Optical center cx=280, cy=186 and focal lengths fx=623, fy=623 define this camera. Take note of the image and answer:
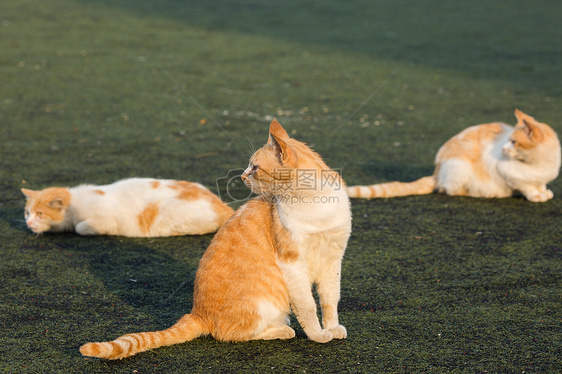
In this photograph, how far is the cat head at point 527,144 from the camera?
460 centimetres

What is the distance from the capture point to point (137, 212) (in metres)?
4.04

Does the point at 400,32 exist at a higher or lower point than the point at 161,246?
higher

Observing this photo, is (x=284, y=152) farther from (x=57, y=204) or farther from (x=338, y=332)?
(x=57, y=204)

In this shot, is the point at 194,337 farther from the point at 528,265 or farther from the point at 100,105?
the point at 100,105

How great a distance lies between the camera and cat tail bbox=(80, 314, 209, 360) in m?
2.35

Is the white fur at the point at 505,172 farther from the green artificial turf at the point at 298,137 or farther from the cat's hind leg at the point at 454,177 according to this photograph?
the green artificial turf at the point at 298,137

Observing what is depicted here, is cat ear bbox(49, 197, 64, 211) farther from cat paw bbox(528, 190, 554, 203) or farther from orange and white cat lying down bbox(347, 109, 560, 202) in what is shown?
cat paw bbox(528, 190, 554, 203)

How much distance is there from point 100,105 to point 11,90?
4.26ft

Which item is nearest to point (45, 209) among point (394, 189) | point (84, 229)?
point (84, 229)

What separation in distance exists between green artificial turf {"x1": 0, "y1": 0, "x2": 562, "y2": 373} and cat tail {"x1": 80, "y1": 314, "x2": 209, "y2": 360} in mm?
65

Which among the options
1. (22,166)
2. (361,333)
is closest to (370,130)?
(22,166)

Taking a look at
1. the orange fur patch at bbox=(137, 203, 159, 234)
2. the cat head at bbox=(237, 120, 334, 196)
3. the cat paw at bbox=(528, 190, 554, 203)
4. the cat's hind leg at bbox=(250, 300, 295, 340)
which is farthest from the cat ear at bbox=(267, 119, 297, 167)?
the cat paw at bbox=(528, 190, 554, 203)

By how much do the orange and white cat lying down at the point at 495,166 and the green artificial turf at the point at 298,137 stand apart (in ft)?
0.40

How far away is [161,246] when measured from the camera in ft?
12.8
